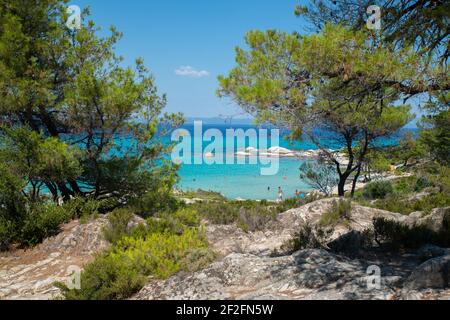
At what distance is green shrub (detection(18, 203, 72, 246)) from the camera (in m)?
8.59

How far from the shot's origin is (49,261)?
308 inches

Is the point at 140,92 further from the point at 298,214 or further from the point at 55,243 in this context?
the point at 298,214

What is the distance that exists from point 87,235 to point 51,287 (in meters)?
1.96

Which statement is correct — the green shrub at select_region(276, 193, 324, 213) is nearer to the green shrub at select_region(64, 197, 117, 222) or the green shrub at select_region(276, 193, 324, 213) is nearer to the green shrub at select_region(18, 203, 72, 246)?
the green shrub at select_region(64, 197, 117, 222)

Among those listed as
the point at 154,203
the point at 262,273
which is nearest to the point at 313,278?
the point at 262,273

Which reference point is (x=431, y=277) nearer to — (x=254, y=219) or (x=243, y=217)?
(x=254, y=219)

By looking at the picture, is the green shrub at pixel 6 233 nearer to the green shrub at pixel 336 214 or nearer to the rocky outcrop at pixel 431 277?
the green shrub at pixel 336 214

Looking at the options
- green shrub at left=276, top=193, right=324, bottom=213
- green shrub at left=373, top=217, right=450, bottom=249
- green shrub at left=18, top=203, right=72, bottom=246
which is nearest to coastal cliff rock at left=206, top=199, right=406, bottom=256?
green shrub at left=373, top=217, right=450, bottom=249

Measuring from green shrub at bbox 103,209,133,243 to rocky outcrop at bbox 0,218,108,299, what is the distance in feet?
0.78

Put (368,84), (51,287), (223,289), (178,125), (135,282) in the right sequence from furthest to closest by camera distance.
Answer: (178,125) < (51,287) < (368,84) < (135,282) < (223,289)

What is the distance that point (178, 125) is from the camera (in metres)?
11.2

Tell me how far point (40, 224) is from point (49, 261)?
1.18 meters

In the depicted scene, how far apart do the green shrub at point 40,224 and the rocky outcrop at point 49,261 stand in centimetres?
21

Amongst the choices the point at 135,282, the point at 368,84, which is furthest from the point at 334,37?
the point at 135,282
